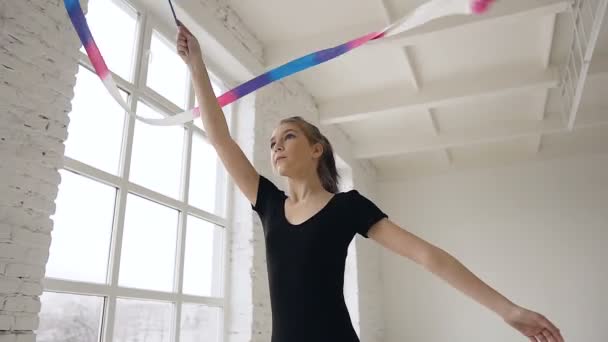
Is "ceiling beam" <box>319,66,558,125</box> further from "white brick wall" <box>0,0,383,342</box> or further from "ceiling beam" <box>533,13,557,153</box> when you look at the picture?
"white brick wall" <box>0,0,383,342</box>

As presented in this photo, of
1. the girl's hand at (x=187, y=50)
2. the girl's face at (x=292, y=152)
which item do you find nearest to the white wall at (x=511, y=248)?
the girl's face at (x=292, y=152)

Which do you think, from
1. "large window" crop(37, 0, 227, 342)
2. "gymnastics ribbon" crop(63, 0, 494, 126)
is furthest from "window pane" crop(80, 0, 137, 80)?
"gymnastics ribbon" crop(63, 0, 494, 126)

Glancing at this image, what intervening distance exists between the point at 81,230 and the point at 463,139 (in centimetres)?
469

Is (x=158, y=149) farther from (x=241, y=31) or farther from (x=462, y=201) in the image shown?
(x=462, y=201)

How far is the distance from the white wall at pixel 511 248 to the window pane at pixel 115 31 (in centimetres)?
521

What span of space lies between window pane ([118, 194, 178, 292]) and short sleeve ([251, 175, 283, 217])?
1681 mm

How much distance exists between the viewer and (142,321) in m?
2.81

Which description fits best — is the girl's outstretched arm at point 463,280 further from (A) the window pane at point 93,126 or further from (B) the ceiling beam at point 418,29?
(B) the ceiling beam at point 418,29

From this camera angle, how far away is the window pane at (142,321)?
104 inches

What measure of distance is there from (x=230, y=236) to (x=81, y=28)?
247 centimetres

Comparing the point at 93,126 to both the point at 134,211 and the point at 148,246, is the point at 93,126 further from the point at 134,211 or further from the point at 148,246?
the point at 148,246

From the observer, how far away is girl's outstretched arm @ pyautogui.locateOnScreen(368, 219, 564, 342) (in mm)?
959

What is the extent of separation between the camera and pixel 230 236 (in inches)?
151

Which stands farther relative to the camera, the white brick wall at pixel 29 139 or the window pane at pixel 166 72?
the window pane at pixel 166 72
